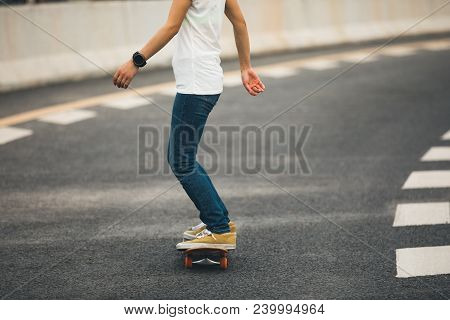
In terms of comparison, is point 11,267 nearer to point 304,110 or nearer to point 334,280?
point 334,280

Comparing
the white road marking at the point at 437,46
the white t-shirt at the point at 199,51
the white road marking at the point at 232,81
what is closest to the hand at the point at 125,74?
the white t-shirt at the point at 199,51

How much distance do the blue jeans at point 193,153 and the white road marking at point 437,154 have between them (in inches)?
174

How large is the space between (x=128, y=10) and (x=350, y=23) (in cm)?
690

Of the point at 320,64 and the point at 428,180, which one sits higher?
the point at 320,64

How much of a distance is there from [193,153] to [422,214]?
2.53 m

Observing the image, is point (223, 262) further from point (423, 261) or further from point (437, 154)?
point (437, 154)

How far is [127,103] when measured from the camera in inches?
563

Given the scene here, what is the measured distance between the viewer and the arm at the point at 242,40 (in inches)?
266

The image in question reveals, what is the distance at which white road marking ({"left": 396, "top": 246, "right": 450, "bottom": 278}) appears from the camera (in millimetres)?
6613

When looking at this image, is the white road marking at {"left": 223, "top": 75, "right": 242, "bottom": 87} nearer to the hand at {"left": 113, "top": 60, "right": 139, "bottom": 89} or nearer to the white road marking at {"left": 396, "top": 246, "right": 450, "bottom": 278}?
the white road marking at {"left": 396, "top": 246, "right": 450, "bottom": 278}

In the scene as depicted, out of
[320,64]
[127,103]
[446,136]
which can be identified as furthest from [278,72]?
[446,136]

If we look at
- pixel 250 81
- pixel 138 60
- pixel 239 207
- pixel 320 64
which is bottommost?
pixel 239 207

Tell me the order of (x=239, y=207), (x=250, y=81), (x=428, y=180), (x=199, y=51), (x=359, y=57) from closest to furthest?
(x=199, y=51) < (x=250, y=81) < (x=239, y=207) < (x=428, y=180) < (x=359, y=57)

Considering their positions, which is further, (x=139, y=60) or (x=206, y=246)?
(x=206, y=246)
